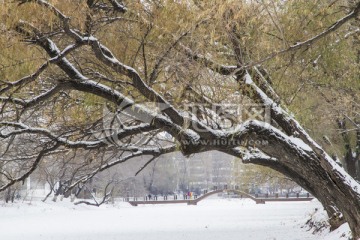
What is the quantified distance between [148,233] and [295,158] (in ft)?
36.3

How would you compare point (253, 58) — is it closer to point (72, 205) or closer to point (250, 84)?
point (250, 84)

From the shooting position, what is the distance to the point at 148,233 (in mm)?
16594

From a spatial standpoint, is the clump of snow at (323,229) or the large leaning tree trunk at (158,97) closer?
the large leaning tree trunk at (158,97)

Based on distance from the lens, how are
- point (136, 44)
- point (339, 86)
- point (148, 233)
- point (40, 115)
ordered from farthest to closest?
1. point (148, 233)
2. point (339, 86)
3. point (40, 115)
4. point (136, 44)

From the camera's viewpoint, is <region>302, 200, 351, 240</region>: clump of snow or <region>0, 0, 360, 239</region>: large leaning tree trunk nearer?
<region>0, 0, 360, 239</region>: large leaning tree trunk

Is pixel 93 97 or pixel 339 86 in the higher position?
pixel 339 86

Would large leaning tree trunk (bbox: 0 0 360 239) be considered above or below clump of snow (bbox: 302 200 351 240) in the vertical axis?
above

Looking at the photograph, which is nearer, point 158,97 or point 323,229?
point 158,97

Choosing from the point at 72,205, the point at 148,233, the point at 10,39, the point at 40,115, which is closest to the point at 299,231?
the point at 148,233

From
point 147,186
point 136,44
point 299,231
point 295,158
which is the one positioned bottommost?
point 299,231

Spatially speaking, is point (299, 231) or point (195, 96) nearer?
point (195, 96)

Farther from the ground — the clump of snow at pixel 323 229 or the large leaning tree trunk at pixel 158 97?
the large leaning tree trunk at pixel 158 97

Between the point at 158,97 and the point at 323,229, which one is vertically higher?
the point at 158,97

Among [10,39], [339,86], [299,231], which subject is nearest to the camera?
[10,39]
